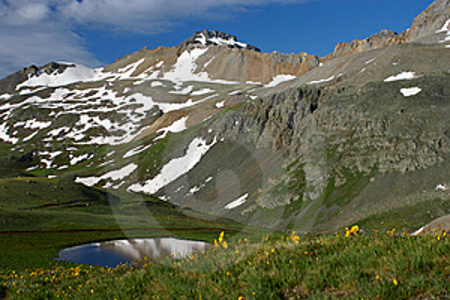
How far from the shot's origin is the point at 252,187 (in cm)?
9656

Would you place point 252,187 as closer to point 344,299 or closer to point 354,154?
point 354,154

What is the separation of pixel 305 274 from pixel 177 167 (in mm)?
130591

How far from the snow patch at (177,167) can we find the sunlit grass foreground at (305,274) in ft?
389

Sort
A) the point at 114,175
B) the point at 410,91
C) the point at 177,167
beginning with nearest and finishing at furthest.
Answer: the point at 410,91, the point at 177,167, the point at 114,175

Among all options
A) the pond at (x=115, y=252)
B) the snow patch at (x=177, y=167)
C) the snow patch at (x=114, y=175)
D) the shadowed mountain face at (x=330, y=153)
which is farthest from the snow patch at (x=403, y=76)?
the snow patch at (x=114, y=175)

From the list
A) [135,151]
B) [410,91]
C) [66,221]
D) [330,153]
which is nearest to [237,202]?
[330,153]

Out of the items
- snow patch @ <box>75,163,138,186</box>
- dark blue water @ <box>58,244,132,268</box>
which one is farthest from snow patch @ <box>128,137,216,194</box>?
dark blue water @ <box>58,244,132,268</box>

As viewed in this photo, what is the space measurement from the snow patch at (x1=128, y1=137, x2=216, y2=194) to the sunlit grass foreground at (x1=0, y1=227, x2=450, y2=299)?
11866 centimetres

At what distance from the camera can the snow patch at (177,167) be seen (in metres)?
132

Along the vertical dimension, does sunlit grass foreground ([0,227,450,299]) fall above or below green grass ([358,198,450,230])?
above

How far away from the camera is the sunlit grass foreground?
6625 mm

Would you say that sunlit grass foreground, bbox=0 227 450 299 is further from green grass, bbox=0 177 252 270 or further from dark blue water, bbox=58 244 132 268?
green grass, bbox=0 177 252 270

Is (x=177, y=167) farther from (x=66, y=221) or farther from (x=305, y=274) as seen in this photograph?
(x=305, y=274)

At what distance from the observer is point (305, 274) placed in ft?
25.6
